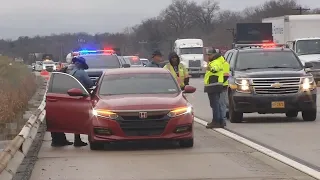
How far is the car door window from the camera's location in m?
12.9

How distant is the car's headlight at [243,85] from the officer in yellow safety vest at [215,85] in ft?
3.56

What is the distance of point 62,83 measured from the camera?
42.8 feet

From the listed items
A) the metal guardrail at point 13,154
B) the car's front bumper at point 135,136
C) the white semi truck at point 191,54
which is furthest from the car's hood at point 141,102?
the white semi truck at point 191,54

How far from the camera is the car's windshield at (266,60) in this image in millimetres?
17672

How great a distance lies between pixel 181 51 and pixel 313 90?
38.2 m

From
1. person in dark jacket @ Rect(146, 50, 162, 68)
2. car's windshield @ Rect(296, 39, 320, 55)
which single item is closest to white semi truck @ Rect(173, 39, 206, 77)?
car's windshield @ Rect(296, 39, 320, 55)

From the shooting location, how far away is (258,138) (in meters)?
13.6

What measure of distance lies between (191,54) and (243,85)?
1505 inches

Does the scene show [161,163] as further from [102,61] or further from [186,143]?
[102,61]

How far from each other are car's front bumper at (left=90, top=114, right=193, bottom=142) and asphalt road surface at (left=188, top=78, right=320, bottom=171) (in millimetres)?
1594

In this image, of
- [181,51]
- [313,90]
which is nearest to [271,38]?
[181,51]

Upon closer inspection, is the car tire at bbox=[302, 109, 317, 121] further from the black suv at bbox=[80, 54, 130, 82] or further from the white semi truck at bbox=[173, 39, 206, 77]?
the white semi truck at bbox=[173, 39, 206, 77]

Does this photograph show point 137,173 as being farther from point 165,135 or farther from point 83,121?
point 83,121

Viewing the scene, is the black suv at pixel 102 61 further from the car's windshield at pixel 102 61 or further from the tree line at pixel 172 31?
the tree line at pixel 172 31
